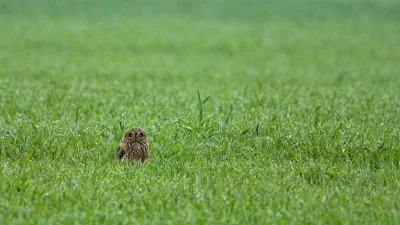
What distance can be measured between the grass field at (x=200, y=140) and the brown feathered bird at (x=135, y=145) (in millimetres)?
111

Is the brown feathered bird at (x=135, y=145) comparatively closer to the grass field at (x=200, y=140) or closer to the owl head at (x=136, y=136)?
the owl head at (x=136, y=136)

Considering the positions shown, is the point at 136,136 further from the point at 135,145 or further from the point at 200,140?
the point at 200,140

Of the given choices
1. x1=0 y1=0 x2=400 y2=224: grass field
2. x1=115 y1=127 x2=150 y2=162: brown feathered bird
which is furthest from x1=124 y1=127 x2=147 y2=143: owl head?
x1=0 y1=0 x2=400 y2=224: grass field

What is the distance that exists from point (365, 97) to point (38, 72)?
683 cm

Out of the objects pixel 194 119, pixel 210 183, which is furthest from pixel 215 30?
pixel 210 183

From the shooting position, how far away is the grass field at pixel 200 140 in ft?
16.1

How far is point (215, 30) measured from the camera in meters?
22.8

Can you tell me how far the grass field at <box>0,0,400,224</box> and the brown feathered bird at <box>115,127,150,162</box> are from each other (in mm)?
111

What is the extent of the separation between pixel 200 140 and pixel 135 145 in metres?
1.07

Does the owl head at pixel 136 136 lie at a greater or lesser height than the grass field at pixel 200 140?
greater

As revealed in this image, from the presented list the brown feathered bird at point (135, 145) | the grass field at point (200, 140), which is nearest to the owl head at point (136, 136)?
the brown feathered bird at point (135, 145)

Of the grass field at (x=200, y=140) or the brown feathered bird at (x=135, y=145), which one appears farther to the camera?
A: the brown feathered bird at (x=135, y=145)

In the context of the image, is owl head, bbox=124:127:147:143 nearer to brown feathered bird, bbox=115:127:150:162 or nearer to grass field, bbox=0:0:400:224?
brown feathered bird, bbox=115:127:150:162

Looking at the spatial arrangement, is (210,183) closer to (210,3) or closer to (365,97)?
(365,97)
